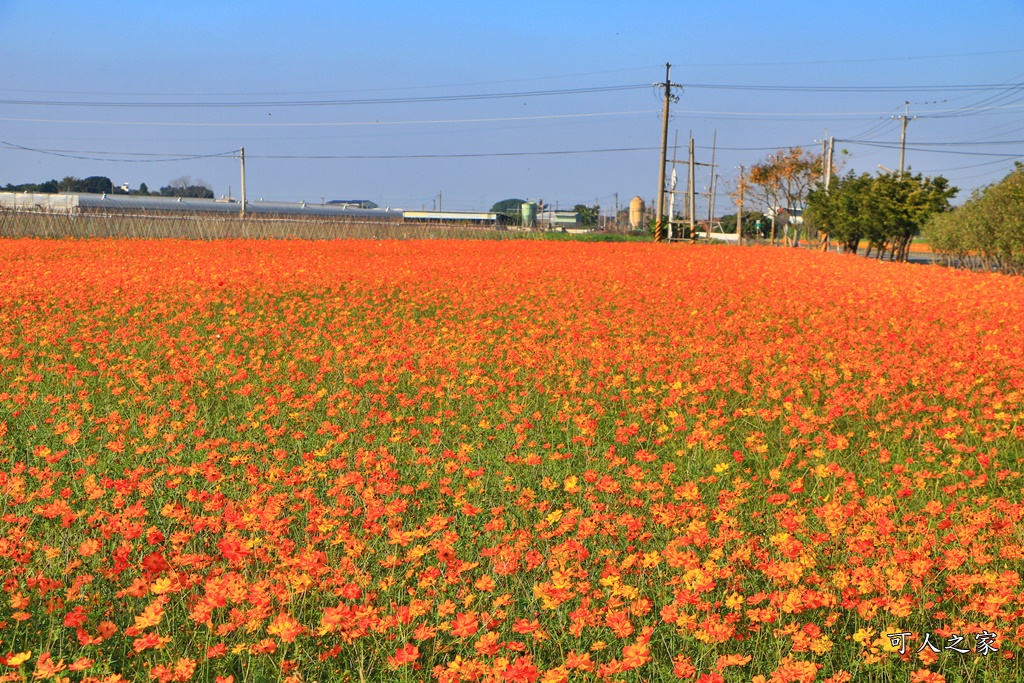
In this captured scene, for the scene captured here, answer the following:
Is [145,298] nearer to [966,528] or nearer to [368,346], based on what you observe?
[368,346]

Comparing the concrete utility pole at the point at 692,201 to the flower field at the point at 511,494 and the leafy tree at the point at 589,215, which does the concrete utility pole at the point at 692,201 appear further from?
the leafy tree at the point at 589,215

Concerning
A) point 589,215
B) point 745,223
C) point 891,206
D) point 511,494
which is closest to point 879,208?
point 891,206

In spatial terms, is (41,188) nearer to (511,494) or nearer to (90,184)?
(90,184)

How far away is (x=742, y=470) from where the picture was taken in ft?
21.5

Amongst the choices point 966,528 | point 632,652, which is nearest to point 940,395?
point 966,528

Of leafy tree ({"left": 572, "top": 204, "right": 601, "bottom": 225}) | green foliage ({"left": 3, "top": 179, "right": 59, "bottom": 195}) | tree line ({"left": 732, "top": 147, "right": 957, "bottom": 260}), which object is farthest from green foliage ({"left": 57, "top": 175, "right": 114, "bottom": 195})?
tree line ({"left": 732, "top": 147, "right": 957, "bottom": 260})

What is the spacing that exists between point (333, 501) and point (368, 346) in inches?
207

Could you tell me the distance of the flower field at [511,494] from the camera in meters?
3.62

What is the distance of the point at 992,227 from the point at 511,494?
27.3 m

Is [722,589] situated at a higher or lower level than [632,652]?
lower

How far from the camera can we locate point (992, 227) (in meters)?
28.5

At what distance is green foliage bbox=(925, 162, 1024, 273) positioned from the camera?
2673cm

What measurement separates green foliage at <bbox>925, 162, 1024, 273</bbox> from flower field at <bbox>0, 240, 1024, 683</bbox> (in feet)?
47.1

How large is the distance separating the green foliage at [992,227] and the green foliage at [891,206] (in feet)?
21.2
